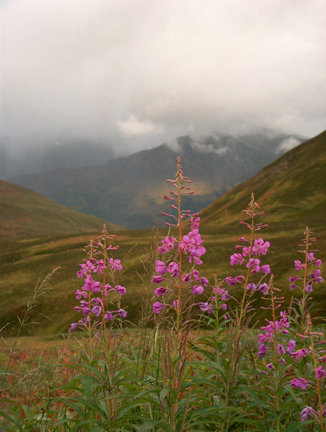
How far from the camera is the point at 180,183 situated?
324 centimetres

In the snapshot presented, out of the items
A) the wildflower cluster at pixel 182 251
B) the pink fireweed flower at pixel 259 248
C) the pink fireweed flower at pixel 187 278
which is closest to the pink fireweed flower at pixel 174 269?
the wildflower cluster at pixel 182 251

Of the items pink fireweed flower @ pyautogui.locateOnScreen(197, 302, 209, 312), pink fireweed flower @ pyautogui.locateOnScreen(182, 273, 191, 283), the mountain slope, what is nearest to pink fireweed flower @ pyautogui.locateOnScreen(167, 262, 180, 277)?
pink fireweed flower @ pyautogui.locateOnScreen(182, 273, 191, 283)

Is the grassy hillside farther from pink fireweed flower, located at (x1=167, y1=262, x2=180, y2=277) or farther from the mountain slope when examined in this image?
pink fireweed flower, located at (x1=167, y1=262, x2=180, y2=277)

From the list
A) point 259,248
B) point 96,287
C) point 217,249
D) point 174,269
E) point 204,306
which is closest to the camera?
point 174,269

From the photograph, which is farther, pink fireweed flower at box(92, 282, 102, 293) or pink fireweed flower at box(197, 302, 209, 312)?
pink fireweed flower at box(92, 282, 102, 293)

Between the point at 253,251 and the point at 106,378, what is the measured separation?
2.25 meters

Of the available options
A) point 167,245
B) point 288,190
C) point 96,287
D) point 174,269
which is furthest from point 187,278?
point 288,190

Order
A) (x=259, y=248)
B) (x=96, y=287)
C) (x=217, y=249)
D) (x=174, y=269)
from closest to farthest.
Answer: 1. (x=174, y=269)
2. (x=96, y=287)
3. (x=259, y=248)
4. (x=217, y=249)

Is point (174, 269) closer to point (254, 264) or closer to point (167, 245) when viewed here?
point (167, 245)

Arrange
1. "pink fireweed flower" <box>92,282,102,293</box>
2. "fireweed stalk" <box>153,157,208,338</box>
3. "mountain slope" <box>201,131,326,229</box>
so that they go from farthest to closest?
"mountain slope" <box>201,131,326,229</box>, "pink fireweed flower" <box>92,282,102,293</box>, "fireweed stalk" <box>153,157,208,338</box>

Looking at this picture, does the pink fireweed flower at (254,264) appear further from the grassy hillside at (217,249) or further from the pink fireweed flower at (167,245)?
the grassy hillside at (217,249)

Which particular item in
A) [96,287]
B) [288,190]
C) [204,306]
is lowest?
[204,306]

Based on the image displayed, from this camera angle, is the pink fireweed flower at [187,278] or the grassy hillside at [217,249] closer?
the pink fireweed flower at [187,278]

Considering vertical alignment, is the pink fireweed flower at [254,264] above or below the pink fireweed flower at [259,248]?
below
